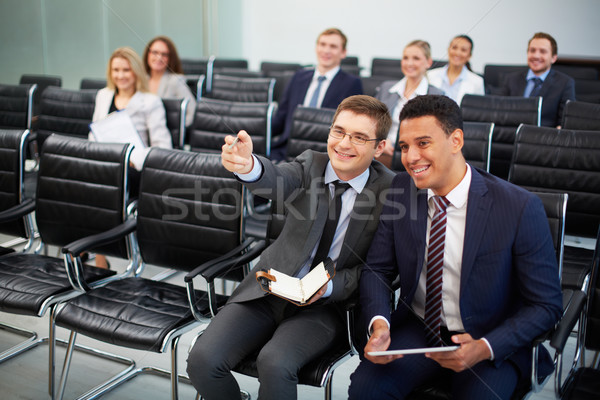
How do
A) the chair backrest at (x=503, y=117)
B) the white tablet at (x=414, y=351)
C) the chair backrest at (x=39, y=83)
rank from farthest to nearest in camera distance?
the chair backrest at (x=39, y=83) → the chair backrest at (x=503, y=117) → the white tablet at (x=414, y=351)

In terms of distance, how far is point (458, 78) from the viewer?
4633 mm

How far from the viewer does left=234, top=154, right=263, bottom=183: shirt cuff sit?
5.72 ft

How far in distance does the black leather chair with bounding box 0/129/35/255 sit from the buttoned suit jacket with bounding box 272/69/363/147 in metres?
1.85

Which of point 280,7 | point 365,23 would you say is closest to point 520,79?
point 365,23

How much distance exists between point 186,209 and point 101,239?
0.36 meters

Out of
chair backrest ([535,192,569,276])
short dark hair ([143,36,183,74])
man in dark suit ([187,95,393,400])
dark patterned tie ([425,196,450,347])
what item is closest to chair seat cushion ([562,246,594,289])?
chair backrest ([535,192,569,276])

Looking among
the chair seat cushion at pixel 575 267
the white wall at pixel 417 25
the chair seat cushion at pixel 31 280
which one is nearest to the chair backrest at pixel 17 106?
the chair seat cushion at pixel 31 280

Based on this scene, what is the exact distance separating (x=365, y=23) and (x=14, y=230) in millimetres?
7287

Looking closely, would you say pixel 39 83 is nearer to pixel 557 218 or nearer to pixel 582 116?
pixel 582 116

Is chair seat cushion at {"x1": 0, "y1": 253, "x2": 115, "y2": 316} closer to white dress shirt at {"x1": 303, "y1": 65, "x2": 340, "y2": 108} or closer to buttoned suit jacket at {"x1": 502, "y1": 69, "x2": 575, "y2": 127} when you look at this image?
white dress shirt at {"x1": 303, "y1": 65, "x2": 340, "y2": 108}

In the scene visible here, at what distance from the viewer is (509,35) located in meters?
8.03

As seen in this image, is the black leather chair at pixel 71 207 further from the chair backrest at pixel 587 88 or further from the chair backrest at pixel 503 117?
the chair backrest at pixel 587 88

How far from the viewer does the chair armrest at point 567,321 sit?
148cm

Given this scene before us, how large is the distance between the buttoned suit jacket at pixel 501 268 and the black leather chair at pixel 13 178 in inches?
70.9
